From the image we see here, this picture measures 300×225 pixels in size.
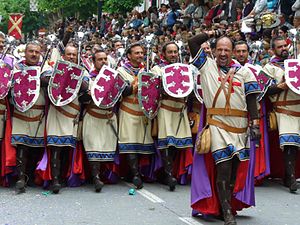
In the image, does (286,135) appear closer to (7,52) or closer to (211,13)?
(7,52)

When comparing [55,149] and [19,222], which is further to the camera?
[55,149]

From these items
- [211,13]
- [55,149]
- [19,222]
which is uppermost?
[211,13]

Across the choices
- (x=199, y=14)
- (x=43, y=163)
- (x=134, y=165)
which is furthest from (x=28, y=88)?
(x=199, y=14)

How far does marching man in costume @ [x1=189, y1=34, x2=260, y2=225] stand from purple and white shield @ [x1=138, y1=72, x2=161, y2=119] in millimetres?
1937

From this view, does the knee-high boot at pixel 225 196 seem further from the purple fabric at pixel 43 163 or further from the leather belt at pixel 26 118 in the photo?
the leather belt at pixel 26 118

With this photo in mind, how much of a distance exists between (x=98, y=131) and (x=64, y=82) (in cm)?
84

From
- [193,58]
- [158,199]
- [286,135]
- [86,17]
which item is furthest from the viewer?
[86,17]

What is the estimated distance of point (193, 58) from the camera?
7289 mm

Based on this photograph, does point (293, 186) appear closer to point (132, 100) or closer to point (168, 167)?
point (168, 167)

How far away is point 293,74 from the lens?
9219mm

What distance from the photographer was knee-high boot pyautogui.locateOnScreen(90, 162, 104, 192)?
29.7 ft

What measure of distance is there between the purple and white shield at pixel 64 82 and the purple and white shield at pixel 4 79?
0.50 meters

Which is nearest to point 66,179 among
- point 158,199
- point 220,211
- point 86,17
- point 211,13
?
point 158,199

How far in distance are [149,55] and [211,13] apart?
986cm
